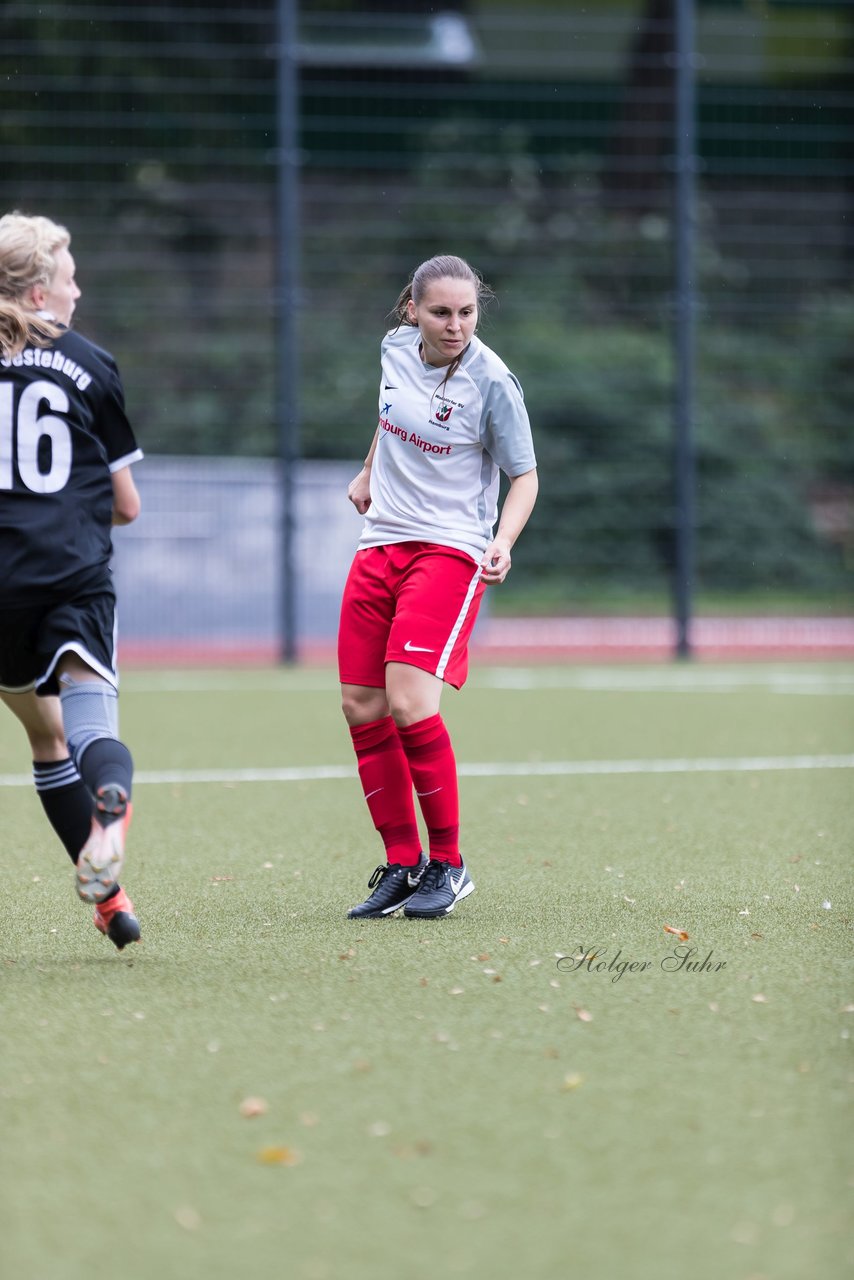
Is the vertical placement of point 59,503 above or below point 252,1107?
above

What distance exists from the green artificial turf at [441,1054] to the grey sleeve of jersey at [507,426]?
3.66 feet

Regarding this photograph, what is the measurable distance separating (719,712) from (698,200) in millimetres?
15008

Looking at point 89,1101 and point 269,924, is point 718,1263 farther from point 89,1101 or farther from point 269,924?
point 269,924

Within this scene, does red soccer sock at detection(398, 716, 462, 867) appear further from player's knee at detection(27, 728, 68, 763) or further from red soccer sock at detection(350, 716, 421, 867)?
player's knee at detection(27, 728, 68, 763)

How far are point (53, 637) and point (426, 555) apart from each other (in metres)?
1.03

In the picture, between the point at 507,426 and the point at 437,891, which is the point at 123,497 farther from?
the point at 437,891

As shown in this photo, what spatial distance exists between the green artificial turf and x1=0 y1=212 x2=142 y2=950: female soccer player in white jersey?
527mm

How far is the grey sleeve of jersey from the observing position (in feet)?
14.1

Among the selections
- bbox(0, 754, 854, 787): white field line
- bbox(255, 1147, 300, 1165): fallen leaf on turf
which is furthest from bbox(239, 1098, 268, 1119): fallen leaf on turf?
bbox(0, 754, 854, 787): white field line

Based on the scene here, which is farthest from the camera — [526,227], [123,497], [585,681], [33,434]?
[526,227]

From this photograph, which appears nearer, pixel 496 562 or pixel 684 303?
pixel 496 562

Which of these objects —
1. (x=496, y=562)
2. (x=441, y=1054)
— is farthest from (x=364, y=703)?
(x=441, y=1054)

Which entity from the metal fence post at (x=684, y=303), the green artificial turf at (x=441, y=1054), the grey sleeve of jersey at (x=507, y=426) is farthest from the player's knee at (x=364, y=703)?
the metal fence post at (x=684, y=303)

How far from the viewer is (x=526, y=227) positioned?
898 inches
